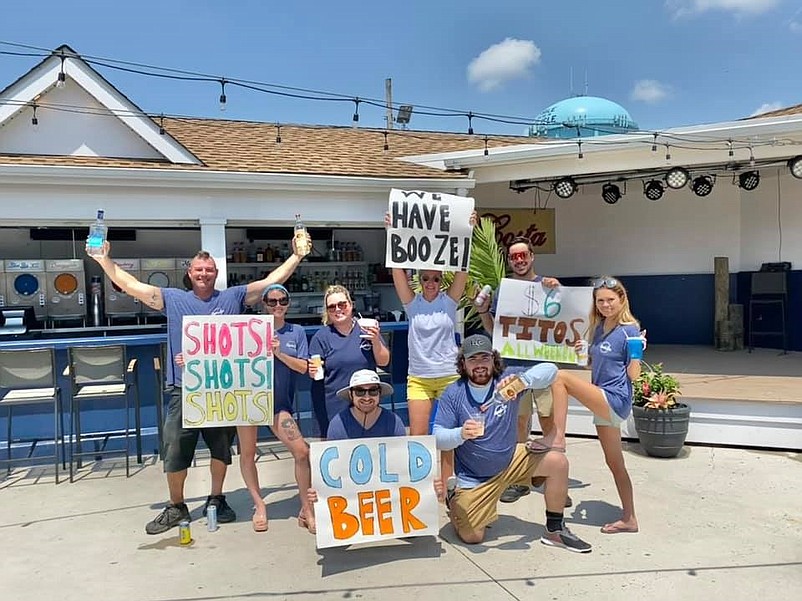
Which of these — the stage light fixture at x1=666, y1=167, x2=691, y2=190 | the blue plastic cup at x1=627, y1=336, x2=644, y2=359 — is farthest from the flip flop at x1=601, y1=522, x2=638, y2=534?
the stage light fixture at x1=666, y1=167, x2=691, y2=190

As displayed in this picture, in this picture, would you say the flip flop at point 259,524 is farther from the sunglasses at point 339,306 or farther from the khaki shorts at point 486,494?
the sunglasses at point 339,306

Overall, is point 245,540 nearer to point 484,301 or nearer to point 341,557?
point 341,557

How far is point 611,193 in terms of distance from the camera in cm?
1009

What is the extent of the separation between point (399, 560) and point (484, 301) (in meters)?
2.07

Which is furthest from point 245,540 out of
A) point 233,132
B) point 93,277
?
point 93,277

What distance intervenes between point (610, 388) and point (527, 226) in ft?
24.5

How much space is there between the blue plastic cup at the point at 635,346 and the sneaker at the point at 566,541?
1.14 metres

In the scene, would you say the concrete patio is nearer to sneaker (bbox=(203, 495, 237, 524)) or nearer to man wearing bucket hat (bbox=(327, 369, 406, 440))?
sneaker (bbox=(203, 495, 237, 524))

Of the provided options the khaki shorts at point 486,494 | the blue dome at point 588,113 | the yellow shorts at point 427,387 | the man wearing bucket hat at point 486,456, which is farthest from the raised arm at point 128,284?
the blue dome at point 588,113

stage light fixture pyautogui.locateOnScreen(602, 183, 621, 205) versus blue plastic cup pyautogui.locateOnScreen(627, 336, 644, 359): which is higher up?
stage light fixture pyautogui.locateOnScreen(602, 183, 621, 205)

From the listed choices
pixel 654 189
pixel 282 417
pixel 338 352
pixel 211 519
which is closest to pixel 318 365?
pixel 338 352

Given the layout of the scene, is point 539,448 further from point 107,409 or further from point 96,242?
point 107,409

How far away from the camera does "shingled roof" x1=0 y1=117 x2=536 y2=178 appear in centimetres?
670

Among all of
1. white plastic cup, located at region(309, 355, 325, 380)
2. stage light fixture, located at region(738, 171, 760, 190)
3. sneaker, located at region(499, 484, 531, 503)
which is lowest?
sneaker, located at region(499, 484, 531, 503)
